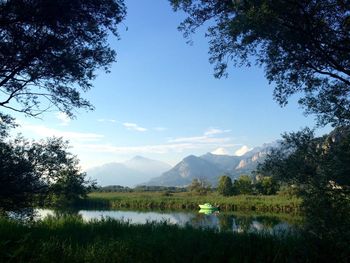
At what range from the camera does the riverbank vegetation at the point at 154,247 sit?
1094 centimetres

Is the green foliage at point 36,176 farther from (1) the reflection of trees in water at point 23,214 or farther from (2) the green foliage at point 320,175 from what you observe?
(2) the green foliage at point 320,175

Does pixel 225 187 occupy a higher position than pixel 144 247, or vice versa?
pixel 225 187

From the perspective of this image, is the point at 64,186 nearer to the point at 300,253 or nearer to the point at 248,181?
the point at 300,253

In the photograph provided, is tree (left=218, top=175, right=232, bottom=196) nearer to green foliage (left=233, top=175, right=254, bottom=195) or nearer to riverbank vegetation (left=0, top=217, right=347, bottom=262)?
green foliage (left=233, top=175, right=254, bottom=195)

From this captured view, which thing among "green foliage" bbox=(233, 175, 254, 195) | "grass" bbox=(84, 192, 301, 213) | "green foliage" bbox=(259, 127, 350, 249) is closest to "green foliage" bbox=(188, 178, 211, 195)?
"green foliage" bbox=(233, 175, 254, 195)

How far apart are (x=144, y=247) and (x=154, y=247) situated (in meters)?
0.33

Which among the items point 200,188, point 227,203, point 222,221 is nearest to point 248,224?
point 222,221

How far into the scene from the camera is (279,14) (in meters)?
10.8

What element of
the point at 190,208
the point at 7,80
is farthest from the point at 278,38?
the point at 190,208

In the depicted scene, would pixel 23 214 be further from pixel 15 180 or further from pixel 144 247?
pixel 144 247

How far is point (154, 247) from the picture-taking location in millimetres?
12414

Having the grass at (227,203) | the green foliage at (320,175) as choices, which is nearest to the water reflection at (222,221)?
the green foliage at (320,175)

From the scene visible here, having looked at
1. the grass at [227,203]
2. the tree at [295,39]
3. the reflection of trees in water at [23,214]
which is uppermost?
the tree at [295,39]

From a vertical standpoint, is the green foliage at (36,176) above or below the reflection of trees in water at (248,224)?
above
